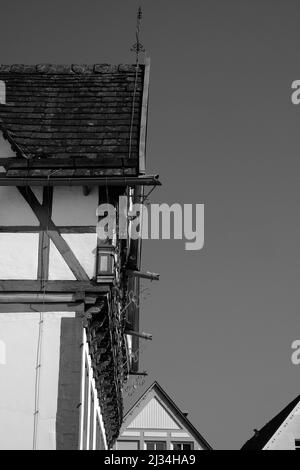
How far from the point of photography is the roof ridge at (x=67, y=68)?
73.8 ft

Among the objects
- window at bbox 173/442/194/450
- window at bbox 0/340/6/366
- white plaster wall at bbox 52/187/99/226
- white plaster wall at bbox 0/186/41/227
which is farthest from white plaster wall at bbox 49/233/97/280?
window at bbox 173/442/194/450

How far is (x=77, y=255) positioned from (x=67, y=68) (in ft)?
19.6

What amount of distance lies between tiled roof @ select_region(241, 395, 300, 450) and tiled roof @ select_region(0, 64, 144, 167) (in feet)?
88.6

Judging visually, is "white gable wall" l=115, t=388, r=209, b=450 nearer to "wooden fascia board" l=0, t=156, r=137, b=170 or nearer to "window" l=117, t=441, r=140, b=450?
"window" l=117, t=441, r=140, b=450

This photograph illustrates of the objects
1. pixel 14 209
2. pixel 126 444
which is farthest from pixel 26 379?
pixel 126 444

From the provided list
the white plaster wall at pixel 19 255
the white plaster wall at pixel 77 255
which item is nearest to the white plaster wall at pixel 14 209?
the white plaster wall at pixel 19 255

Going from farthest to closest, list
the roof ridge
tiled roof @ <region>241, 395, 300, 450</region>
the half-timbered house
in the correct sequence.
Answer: tiled roof @ <region>241, 395, 300, 450</region>
the roof ridge
the half-timbered house

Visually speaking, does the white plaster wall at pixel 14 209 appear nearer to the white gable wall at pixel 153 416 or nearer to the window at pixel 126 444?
the white gable wall at pixel 153 416

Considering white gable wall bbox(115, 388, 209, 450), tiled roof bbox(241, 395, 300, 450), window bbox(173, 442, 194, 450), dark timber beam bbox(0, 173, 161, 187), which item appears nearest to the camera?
dark timber beam bbox(0, 173, 161, 187)

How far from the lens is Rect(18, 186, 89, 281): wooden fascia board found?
712 inches

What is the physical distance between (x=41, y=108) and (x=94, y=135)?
4.91 ft

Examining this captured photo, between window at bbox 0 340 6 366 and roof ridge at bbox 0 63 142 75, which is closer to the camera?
window at bbox 0 340 6 366

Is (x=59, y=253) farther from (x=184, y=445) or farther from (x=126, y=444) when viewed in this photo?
(x=126, y=444)
